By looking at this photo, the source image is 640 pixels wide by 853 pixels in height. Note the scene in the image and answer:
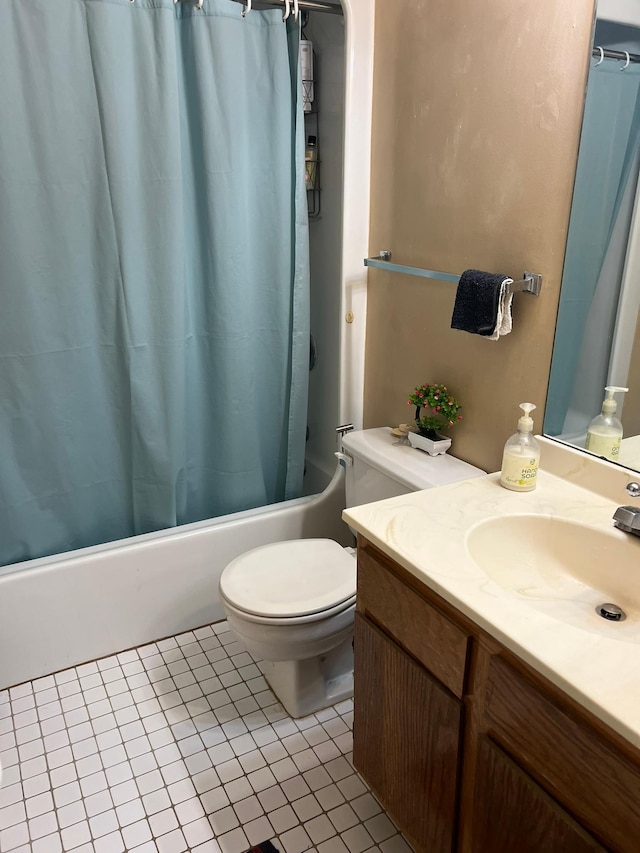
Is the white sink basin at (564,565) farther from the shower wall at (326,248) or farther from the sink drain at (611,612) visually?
the shower wall at (326,248)

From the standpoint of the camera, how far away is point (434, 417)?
1878 mm

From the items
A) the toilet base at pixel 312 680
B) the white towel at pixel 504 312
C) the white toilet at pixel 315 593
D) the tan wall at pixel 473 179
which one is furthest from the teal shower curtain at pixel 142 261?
the white towel at pixel 504 312

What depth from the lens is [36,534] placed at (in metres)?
2.00

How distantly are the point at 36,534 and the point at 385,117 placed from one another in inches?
63.3

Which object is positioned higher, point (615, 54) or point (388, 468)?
point (615, 54)

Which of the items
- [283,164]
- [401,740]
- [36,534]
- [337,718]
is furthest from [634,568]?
[36,534]

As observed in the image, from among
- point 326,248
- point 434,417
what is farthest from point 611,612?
point 326,248

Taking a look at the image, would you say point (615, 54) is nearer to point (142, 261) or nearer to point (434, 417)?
point (434, 417)

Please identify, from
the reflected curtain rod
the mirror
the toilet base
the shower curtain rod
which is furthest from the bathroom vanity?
the shower curtain rod

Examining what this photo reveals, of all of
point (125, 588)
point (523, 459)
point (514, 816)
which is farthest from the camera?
point (125, 588)

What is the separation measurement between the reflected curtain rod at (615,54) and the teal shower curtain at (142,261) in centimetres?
94

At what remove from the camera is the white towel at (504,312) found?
1503 mm

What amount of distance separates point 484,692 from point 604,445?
2.06 feet

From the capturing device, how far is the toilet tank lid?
1.72 metres
